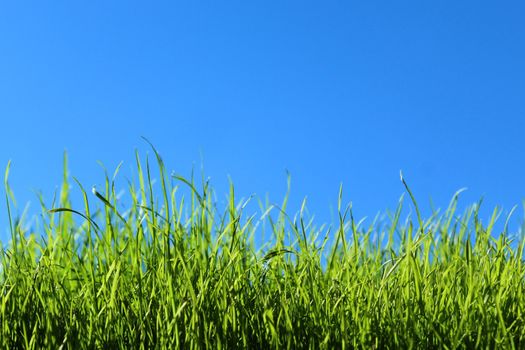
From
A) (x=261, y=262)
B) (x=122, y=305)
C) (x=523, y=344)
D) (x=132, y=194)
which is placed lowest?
(x=523, y=344)

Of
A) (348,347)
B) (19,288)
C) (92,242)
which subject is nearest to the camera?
(348,347)

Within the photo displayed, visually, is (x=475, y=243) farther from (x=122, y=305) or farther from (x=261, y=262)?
(x=122, y=305)

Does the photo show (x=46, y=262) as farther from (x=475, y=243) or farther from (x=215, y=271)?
(x=475, y=243)

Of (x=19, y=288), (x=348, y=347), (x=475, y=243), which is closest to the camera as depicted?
(x=348, y=347)

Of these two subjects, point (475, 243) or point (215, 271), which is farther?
point (475, 243)

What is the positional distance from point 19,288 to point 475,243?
5.27 feet

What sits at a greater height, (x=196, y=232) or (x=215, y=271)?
(x=196, y=232)

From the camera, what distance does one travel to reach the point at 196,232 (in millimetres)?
2346

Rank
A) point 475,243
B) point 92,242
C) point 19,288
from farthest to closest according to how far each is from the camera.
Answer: point 475,243
point 92,242
point 19,288

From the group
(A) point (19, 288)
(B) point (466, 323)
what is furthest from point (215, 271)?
(B) point (466, 323)

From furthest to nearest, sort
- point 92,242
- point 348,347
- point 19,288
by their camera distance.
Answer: point 92,242
point 19,288
point 348,347

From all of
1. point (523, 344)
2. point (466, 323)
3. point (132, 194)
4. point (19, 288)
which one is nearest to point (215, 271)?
point (132, 194)

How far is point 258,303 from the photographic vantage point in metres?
2.27

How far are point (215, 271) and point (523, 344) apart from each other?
3.11 feet
